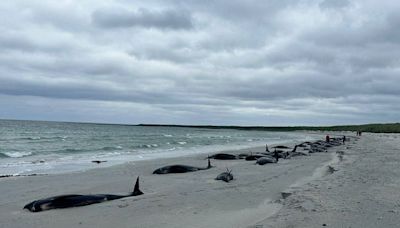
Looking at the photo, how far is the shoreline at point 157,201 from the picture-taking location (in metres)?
8.66

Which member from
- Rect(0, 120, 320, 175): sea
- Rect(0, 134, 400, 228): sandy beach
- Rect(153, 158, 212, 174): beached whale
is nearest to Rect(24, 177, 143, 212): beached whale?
Rect(0, 134, 400, 228): sandy beach

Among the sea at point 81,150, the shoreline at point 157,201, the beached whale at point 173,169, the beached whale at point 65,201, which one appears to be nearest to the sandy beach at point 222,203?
the shoreline at point 157,201

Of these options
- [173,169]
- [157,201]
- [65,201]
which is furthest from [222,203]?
[173,169]

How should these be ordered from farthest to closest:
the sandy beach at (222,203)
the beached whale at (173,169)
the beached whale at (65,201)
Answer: the beached whale at (173,169) → the beached whale at (65,201) → the sandy beach at (222,203)

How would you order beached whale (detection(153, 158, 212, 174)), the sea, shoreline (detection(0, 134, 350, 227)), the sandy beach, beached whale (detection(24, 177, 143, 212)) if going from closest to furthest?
the sandy beach → shoreline (detection(0, 134, 350, 227)) → beached whale (detection(24, 177, 143, 212)) → beached whale (detection(153, 158, 212, 174)) → the sea

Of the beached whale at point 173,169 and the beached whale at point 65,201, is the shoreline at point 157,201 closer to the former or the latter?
the beached whale at point 65,201

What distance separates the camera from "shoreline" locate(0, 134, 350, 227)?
866 centimetres

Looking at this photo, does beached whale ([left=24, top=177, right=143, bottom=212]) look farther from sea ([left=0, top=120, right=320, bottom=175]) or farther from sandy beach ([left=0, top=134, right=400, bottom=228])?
sea ([left=0, top=120, right=320, bottom=175])

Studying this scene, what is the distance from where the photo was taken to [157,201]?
1077 centimetres

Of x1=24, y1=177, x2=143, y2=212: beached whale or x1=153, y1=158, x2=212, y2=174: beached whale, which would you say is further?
x1=153, y1=158, x2=212, y2=174: beached whale

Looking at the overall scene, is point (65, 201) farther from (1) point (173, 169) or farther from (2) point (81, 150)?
(2) point (81, 150)

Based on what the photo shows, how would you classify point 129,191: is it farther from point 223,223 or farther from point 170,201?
point 223,223

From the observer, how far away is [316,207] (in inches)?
360

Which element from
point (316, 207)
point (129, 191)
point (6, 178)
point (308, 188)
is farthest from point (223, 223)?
point (6, 178)
